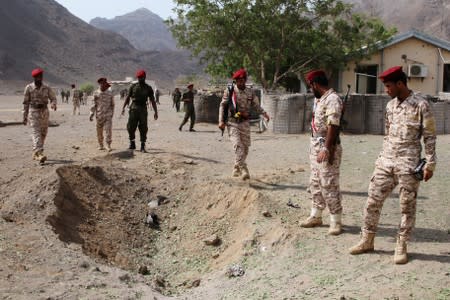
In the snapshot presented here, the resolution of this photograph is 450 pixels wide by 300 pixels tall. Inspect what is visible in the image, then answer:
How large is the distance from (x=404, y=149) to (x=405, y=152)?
0.09ft

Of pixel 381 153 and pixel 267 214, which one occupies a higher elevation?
pixel 381 153

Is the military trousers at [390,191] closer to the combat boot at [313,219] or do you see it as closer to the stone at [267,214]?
the combat boot at [313,219]

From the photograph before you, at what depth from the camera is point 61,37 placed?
10431 centimetres

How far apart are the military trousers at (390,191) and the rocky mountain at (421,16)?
9471 cm

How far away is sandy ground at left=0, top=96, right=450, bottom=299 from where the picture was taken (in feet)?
15.7

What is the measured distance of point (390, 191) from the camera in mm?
4871

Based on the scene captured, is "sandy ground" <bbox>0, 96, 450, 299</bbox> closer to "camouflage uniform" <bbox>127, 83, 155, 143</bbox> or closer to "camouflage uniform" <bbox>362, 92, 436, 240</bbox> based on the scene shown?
"camouflage uniform" <bbox>362, 92, 436, 240</bbox>

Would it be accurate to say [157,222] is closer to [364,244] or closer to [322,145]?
[322,145]

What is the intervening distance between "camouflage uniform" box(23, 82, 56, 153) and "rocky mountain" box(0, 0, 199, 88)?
70897 mm

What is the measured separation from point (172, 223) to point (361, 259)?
3.44 meters

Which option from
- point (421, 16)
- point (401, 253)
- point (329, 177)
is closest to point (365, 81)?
point (329, 177)

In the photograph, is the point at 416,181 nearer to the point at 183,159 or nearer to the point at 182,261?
the point at 182,261

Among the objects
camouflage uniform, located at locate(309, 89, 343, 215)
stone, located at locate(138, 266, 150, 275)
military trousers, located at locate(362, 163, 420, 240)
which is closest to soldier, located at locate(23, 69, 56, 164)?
stone, located at locate(138, 266, 150, 275)

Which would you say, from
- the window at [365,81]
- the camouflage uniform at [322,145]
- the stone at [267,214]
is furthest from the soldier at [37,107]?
the window at [365,81]
